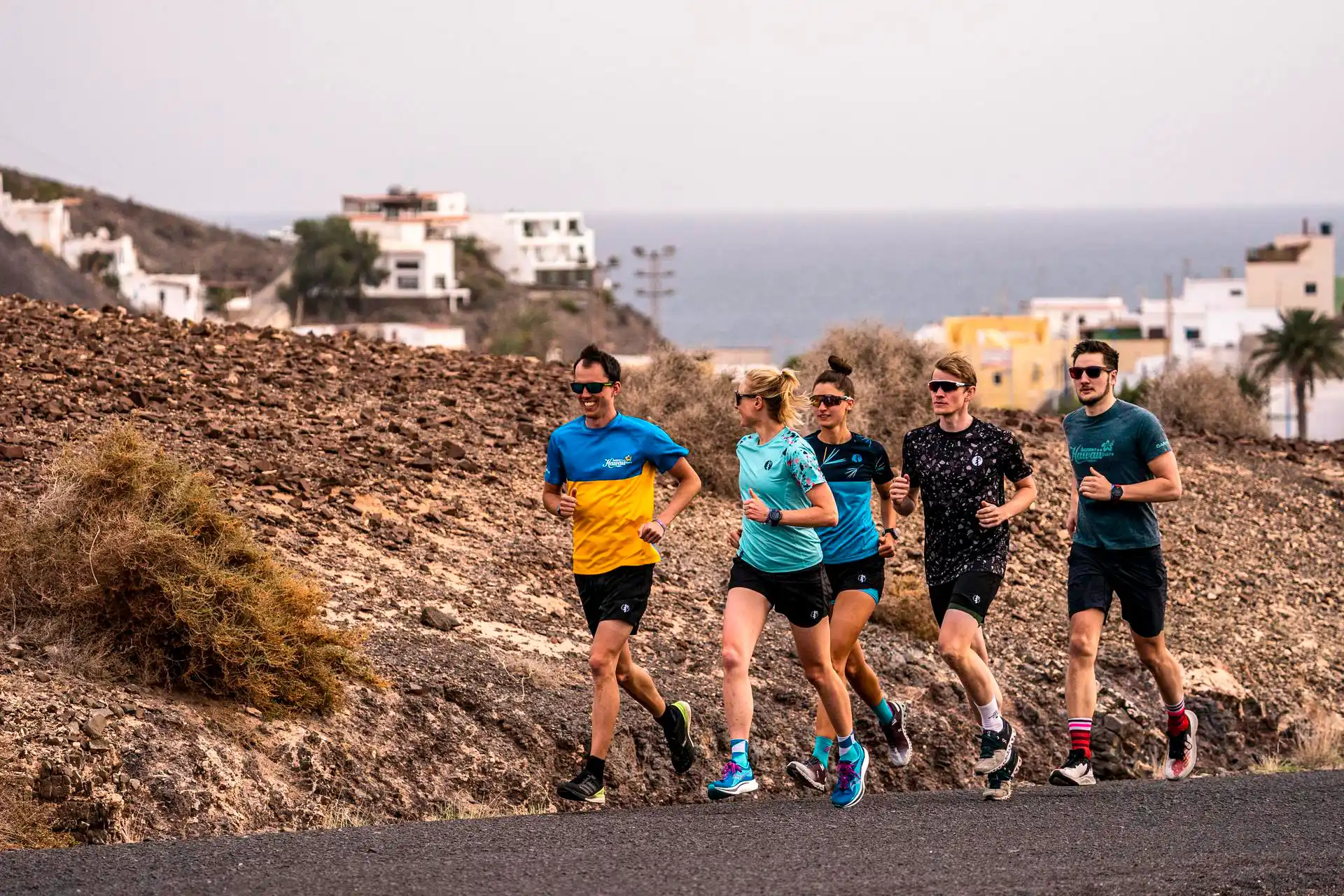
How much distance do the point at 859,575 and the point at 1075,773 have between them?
1.53m

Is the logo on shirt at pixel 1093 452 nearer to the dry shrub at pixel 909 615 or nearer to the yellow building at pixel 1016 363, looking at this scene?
the dry shrub at pixel 909 615

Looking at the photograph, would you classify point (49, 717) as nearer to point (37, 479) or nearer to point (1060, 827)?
point (37, 479)

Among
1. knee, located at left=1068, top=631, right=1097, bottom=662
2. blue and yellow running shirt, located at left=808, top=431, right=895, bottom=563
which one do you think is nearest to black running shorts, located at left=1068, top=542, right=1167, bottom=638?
knee, located at left=1068, top=631, right=1097, bottom=662

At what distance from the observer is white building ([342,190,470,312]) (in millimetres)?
116688

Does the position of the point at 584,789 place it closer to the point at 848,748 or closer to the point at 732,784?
the point at 732,784

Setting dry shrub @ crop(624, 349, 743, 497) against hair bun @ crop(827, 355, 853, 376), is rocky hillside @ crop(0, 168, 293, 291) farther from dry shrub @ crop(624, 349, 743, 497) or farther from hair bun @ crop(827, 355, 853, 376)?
hair bun @ crop(827, 355, 853, 376)

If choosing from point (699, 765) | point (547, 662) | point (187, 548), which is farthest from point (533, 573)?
point (187, 548)

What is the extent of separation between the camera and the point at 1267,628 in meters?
16.1

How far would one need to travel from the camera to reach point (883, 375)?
64.7ft

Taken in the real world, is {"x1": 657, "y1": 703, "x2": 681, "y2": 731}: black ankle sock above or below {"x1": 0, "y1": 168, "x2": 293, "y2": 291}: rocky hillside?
below

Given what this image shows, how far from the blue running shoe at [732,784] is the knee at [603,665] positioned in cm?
74

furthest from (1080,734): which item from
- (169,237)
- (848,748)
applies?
(169,237)

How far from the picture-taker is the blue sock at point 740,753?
348 inches

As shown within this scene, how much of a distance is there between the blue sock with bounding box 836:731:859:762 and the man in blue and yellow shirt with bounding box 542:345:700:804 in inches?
44.9
